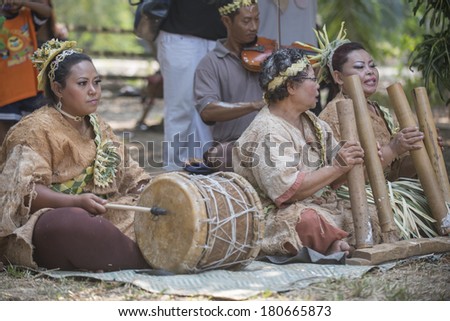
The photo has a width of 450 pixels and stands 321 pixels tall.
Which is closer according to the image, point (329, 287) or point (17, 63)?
point (329, 287)

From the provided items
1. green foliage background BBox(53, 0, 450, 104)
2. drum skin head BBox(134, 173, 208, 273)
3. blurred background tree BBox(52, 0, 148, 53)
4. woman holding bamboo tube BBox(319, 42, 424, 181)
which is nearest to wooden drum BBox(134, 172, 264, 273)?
drum skin head BBox(134, 173, 208, 273)

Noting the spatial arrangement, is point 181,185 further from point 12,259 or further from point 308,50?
point 308,50

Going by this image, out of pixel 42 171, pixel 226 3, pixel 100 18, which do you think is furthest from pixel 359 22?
pixel 100 18

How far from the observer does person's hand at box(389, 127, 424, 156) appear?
18.2 feet

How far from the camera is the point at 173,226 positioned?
4.57m

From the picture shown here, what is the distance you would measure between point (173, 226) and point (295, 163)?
0.99 m

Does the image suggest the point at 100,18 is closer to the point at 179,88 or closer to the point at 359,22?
the point at 359,22

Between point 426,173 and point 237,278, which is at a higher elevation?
point 426,173

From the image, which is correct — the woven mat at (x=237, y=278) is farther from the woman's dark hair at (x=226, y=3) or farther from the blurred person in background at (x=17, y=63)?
the blurred person in background at (x=17, y=63)

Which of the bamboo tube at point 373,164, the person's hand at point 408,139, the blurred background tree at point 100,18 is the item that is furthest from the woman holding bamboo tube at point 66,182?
the blurred background tree at point 100,18

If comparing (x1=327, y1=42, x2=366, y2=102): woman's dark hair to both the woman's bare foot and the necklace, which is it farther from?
the necklace

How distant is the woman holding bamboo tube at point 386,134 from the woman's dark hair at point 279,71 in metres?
0.59
